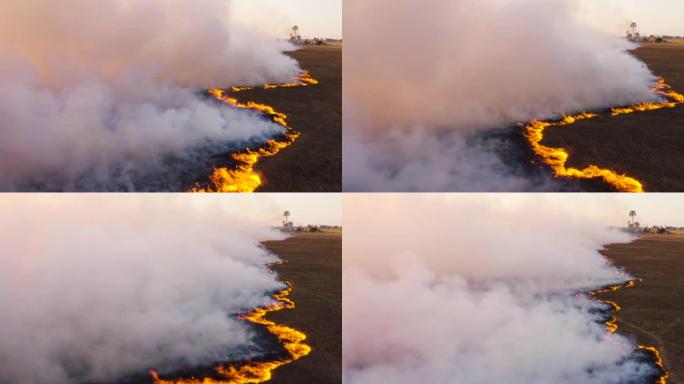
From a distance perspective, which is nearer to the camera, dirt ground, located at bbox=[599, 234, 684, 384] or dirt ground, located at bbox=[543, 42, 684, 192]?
dirt ground, located at bbox=[599, 234, 684, 384]

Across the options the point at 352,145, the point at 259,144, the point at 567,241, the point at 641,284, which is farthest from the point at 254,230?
the point at 641,284

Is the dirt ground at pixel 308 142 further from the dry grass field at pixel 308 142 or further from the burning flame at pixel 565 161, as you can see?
the burning flame at pixel 565 161

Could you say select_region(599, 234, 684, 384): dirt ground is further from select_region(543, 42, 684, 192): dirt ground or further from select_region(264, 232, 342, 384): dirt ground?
select_region(264, 232, 342, 384): dirt ground

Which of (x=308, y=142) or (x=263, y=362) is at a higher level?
(x=308, y=142)

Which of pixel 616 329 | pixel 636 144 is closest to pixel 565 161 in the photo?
pixel 636 144

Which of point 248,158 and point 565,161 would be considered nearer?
point 565,161

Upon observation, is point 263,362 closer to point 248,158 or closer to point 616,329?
point 248,158

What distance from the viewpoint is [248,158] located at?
1989 cm

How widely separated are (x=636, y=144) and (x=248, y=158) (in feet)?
38.9

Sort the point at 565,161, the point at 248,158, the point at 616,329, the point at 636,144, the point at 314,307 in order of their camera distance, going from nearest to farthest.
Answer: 1. the point at 616,329
2. the point at 314,307
3. the point at 565,161
4. the point at 248,158
5. the point at 636,144

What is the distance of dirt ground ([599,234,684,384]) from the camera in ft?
52.6

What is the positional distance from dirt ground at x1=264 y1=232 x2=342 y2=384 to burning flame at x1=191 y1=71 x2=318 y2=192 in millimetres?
3512

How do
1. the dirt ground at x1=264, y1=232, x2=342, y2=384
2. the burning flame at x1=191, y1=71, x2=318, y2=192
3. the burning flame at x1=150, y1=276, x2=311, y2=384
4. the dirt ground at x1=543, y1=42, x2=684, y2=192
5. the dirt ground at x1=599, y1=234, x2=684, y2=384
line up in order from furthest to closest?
the dirt ground at x1=543, y1=42, x2=684, y2=192
the burning flame at x1=191, y1=71, x2=318, y2=192
the dirt ground at x1=599, y1=234, x2=684, y2=384
the dirt ground at x1=264, y1=232, x2=342, y2=384
the burning flame at x1=150, y1=276, x2=311, y2=384

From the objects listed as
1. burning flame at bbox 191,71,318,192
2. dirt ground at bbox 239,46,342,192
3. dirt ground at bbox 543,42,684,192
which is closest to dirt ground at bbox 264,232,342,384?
dirt ground at bbox 239,46,342,192
